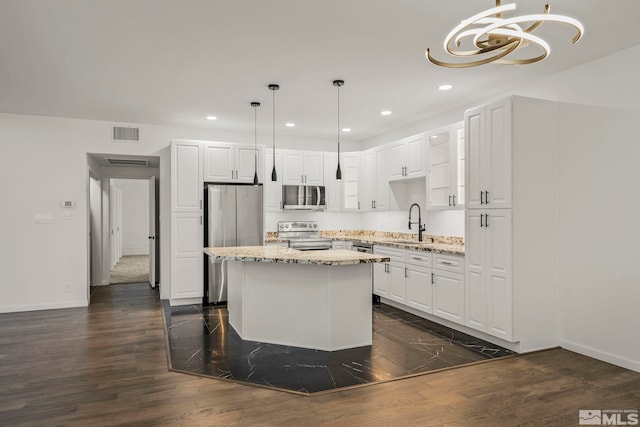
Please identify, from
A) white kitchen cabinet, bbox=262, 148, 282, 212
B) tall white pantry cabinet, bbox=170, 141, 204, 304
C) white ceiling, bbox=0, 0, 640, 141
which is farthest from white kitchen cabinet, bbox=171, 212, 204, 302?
white ceiling, bbox=0, 0, 640, 141

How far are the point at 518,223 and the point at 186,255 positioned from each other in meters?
4.34

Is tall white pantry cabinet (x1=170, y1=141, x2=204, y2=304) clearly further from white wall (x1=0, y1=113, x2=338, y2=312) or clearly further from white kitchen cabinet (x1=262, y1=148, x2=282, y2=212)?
white kitchen cabinet (x1=262, y1=148, x2=282, y2=212)

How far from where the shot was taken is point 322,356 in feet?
12.1

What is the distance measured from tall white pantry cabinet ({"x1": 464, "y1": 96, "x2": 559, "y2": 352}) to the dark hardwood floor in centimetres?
39

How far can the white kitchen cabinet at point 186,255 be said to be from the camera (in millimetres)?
5809

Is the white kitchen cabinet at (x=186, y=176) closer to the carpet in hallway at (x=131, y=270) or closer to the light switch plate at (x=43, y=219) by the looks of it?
the light switch plate at (x=43, y=219)

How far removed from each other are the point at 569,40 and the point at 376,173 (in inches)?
140

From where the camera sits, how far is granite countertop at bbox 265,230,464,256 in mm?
4742

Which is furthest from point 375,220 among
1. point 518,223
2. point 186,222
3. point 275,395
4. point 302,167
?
point 275,395

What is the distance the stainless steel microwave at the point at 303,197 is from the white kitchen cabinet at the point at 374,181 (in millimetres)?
711

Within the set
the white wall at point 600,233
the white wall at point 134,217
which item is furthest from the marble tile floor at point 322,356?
the white wall at point 134,217

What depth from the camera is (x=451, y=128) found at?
4965mm

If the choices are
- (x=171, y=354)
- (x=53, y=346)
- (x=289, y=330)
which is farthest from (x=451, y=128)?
(x=53, y=346)

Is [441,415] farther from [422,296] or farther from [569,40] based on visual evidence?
[569,40]
